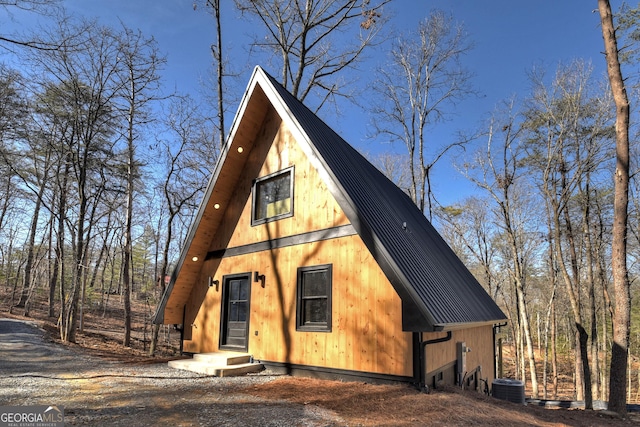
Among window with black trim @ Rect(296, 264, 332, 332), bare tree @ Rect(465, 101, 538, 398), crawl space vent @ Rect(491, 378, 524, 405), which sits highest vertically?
bare tree @ Rect(465, 101, 538, 398)

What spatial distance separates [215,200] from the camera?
→ 9.27 metres

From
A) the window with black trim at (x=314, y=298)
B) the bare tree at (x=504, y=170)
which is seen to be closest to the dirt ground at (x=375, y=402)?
the window with black trim at (x=314, y=298)

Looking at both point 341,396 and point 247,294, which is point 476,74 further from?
point 341,396

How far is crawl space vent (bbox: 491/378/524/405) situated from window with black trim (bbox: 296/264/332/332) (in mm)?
5250

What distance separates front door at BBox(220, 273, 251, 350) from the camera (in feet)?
27.9

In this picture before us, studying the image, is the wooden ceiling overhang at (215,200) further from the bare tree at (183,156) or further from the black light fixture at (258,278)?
the bare tree at (183,156)

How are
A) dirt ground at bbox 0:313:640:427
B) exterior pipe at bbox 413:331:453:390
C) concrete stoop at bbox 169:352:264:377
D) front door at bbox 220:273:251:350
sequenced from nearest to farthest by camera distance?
dirt ground at bbox 0:313:640:427
exterior pipe at bbox 413:331:453:390
concrete stoop at bbox 169:352:264:377
front door at bbox 220:273:251:350

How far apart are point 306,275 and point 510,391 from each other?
19.4 feet

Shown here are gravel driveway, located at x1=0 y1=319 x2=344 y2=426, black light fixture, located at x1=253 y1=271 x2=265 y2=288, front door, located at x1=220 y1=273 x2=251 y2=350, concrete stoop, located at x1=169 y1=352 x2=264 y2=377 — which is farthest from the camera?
front door, located at x1=220 y1=273 x2=251 y2=350

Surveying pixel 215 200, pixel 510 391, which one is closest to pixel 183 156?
pixel 215 200

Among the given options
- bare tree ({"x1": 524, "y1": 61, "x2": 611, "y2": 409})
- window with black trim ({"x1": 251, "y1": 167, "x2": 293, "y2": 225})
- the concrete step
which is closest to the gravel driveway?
the concrete step

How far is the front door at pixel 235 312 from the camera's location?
8.51 m

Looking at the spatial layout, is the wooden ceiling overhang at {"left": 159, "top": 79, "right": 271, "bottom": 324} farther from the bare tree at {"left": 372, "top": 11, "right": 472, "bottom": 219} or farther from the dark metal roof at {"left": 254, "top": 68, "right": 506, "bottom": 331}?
the bare tree at {"left": 372, "top": 11, "right": 472, "bottom": 219}

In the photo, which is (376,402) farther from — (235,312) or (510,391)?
(510,391)
